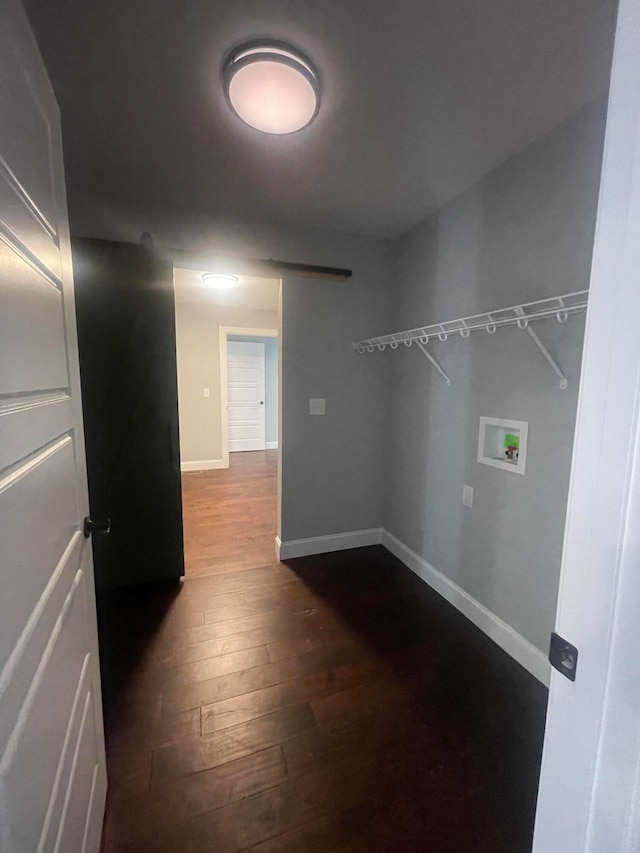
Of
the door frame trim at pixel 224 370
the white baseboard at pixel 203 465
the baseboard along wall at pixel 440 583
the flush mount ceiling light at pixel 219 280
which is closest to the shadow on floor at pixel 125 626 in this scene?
the baseboard along wall at pixel 440 583

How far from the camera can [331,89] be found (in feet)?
4.25

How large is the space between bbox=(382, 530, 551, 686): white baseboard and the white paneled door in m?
1.77

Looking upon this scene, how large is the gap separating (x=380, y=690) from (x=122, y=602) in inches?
63.4

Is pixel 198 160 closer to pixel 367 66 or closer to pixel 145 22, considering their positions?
pixel 145 22

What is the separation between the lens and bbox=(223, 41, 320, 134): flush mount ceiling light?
1150mm

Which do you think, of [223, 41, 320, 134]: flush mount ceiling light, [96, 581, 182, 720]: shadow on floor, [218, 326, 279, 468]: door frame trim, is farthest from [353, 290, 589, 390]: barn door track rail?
[218, 326, 279, 468]: door frame trim

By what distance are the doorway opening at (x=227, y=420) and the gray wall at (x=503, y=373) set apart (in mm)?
1122

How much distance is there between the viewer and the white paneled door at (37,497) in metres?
0.52

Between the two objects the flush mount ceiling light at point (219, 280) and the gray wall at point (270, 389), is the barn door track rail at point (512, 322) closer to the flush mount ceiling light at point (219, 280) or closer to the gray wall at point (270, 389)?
the flush mount ceiling light at point (219, 280)

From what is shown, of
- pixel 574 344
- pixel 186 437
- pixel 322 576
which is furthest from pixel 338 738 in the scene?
pixel 186 437

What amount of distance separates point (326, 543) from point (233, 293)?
3.05 meters

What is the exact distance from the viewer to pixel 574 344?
4.76ft

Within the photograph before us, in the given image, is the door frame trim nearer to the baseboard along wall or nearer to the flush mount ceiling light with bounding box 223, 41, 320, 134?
the baseboard along wall

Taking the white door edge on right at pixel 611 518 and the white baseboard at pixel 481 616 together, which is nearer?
the white door edge on right at pixel 611 518
